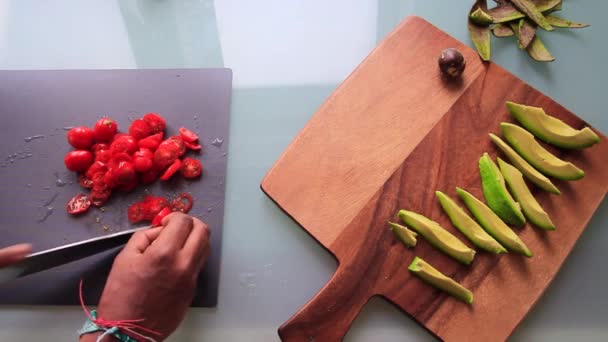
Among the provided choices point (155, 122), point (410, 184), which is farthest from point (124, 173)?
point (410, 184)

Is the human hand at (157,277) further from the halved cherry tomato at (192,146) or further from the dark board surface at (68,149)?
the halved cherry tomato at (192,146)

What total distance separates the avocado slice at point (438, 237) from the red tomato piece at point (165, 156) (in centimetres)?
63

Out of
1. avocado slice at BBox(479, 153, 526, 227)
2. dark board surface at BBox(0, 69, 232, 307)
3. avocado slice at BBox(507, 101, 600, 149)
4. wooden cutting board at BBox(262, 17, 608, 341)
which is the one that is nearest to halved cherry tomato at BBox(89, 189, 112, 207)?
dark board surface at BBox(0, 69, 232, 307)

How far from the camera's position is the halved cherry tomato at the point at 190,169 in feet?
4.38

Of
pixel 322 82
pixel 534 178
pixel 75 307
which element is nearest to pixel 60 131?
pixel 75 307

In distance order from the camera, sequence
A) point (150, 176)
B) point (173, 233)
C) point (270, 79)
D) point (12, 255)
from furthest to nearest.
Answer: point (270, 79), point (150, 176), point (173, 233), point (12, 255)

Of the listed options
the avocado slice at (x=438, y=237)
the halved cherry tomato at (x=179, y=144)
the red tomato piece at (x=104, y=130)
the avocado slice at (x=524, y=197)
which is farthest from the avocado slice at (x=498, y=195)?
the red tomato piece at (x=104, y=130)

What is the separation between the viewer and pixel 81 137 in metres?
1.34

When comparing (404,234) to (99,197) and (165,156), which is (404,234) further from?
(99,197)

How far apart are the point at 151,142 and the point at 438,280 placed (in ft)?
2.75

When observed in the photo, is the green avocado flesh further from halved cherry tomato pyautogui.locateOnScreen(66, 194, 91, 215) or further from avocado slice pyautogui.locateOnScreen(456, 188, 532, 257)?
halved cherry tomato pyautogui.locateOnScreen(66, 194, 91, 215)

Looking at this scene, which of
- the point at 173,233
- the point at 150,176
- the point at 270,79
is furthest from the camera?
the point at 270,79

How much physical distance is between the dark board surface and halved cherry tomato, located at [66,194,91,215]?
0.02m

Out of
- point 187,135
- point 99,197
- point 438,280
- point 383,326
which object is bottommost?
point 383,326
